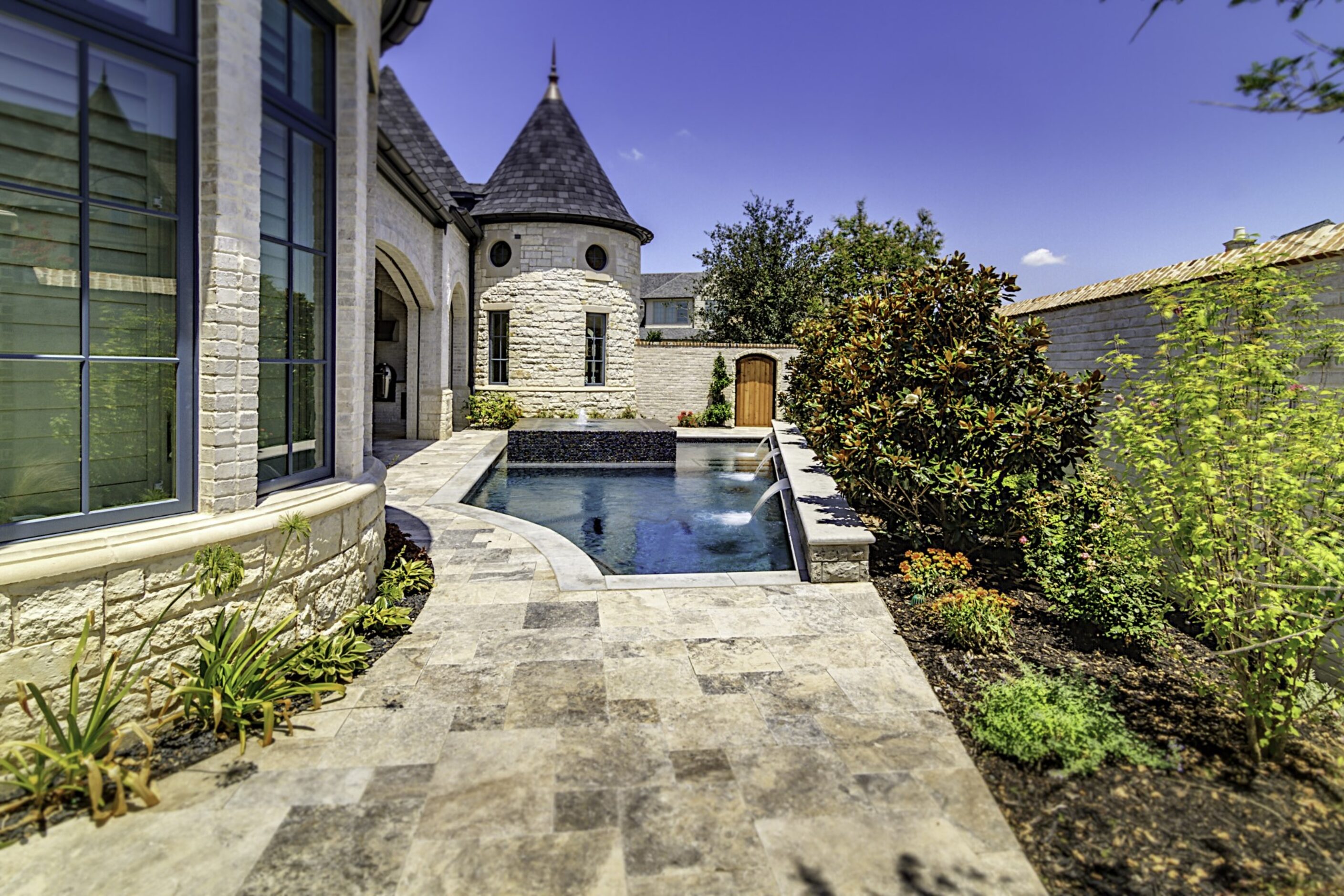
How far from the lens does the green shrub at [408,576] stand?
5.49m

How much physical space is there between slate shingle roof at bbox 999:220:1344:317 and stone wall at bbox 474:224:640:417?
41.3ft

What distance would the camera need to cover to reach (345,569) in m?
4.69

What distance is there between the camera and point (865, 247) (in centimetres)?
2588

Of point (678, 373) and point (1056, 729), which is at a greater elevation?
point (678, 373)

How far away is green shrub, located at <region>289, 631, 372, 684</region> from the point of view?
157 inches

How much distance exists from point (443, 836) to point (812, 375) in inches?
404

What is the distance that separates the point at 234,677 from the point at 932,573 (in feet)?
16.0

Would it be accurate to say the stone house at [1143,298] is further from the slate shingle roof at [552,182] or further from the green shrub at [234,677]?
the slate shingle roof at [552,182]

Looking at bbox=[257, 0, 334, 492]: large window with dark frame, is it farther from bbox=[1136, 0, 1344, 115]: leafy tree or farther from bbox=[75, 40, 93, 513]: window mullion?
bbox=[1136, 0, 1344, 115]: leafy tree

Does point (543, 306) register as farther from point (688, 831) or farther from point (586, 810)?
point (688, 831)

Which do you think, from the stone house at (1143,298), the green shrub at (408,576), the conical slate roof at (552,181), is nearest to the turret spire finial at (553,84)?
the conical slate roof at (552,181)

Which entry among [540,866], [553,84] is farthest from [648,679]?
[553,84]

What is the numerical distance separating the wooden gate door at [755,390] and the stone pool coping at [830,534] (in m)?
12.8

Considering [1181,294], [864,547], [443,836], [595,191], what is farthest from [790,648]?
[595,191]
